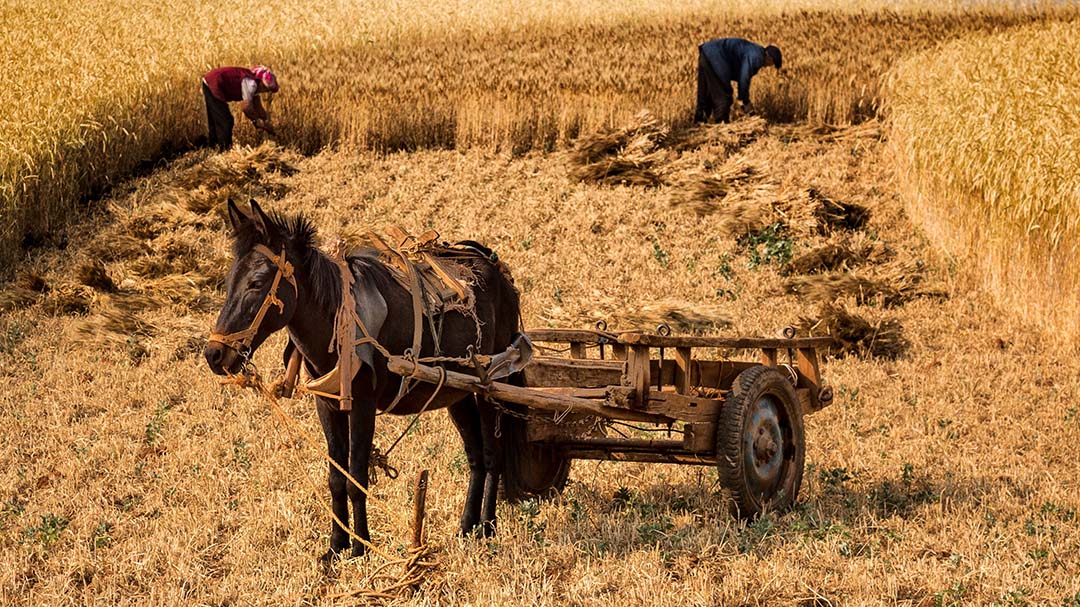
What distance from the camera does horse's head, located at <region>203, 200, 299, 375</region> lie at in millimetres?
5941

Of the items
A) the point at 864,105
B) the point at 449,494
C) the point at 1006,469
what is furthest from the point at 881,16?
the point at 449,494

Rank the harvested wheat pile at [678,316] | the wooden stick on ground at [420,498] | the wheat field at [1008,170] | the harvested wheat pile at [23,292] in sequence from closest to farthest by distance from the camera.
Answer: the wooden stick on ground at [420,498] → the wheat field at [1008,170] → the harvested wheat pile at [678,316] → the harvested wheat pile at [23,292]

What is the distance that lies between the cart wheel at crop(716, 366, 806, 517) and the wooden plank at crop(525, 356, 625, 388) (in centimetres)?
77

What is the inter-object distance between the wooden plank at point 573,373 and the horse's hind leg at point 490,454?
32 centimetres

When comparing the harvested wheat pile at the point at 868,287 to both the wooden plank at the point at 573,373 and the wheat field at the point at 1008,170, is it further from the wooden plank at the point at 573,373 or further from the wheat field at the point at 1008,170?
the wooden plank at the point at 573,373

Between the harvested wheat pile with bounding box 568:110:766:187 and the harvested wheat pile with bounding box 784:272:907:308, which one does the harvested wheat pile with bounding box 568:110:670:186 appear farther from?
the harvested wheat pile with bounding box 784:272:907:308

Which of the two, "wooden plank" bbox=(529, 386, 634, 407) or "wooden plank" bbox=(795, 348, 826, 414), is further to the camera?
"wooden plank" bbox=(795, 348, 826, 414)

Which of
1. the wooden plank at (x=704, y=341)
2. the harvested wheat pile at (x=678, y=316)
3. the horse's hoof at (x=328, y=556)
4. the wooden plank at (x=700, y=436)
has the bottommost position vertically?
the horse's hoof at (x=328, y=556)

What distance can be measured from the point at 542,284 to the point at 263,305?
349 inches

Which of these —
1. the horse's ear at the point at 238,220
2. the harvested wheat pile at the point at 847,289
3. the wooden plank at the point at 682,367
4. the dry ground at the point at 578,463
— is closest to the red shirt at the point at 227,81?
the dry ground at the point at 578,463

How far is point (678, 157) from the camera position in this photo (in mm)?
18266

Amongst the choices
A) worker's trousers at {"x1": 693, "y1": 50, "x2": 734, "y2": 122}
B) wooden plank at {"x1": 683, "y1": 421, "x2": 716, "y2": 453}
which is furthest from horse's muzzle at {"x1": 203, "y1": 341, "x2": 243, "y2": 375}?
worker's trousers at {"x1": 693, "y1": 50, "x2": 734, "y2": 122}

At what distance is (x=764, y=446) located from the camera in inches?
297

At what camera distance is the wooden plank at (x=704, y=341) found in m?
7.00
